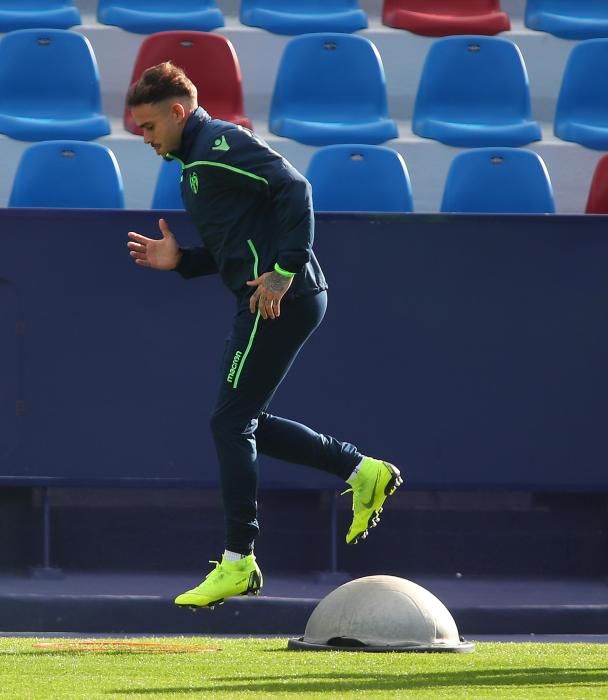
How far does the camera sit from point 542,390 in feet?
22.0

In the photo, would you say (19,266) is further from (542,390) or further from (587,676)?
(587,676)

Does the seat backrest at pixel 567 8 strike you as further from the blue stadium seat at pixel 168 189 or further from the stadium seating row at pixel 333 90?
the blue stadium seat at pixel 168 189

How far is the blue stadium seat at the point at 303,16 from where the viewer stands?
935 centimetres

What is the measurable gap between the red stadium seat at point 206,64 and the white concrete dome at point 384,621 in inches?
153

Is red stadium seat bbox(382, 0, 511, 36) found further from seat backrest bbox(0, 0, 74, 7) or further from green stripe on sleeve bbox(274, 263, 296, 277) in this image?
green stripe on sleeve bbox(274, 263, 296, 277)

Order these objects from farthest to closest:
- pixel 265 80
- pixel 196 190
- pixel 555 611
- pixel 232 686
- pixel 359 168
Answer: pixel 265 80, pixel 359 168, pixel 555 611, pixel 196 190, pixel 232 686

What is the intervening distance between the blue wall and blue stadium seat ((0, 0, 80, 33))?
307cm

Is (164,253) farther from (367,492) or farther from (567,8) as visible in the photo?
(567,8)

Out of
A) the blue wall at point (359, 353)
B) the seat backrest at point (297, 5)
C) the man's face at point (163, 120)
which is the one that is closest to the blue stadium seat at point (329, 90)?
the seat backrest at point (297, 5)

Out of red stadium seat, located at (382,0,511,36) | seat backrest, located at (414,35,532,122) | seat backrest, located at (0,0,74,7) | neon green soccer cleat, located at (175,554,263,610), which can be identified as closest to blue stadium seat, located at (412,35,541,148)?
seat backrest, located at (414,35,532,122)

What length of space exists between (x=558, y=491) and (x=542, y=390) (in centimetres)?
45

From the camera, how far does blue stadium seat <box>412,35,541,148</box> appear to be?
873 cm

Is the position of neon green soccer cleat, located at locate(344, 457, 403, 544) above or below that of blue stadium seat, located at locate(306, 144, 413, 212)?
above

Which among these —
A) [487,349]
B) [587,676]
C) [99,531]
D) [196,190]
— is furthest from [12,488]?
[587,676]
